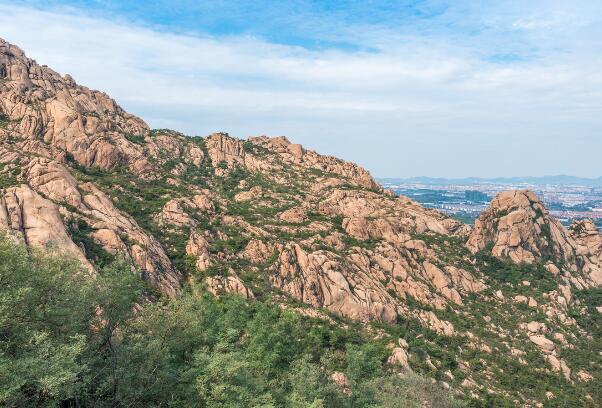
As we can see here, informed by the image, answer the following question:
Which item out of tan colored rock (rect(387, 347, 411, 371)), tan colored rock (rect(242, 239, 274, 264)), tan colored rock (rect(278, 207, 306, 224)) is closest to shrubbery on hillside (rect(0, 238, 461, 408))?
tan colored rock (rect(387, 347, 411, 371))

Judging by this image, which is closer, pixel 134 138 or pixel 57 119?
pixel 57 119

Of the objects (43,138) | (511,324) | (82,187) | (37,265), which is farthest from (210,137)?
(37,265)

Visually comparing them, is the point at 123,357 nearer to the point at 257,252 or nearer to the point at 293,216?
the point at 257,252

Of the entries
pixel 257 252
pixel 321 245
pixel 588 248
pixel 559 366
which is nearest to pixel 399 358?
pixel 321 245

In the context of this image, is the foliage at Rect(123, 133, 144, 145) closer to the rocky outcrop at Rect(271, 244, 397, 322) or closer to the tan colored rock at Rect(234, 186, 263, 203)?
the tan colored rock at Rect(234, 186, 263, 203)

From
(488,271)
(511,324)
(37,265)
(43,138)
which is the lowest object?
(511,324)

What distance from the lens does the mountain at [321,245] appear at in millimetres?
62719

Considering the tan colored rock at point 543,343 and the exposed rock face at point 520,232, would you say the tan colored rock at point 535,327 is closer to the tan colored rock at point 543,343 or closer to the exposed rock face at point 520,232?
the tan colored rock at point 543,343

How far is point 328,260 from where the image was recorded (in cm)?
7781

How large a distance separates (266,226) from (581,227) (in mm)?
91318

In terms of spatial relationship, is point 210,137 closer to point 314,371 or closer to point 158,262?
point 158,262

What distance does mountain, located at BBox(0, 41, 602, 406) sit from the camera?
6272 cm

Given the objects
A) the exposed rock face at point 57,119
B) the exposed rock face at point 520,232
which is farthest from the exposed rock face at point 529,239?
the exposed rock face at point 57,119

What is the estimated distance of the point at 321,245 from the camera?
83.9 metres
